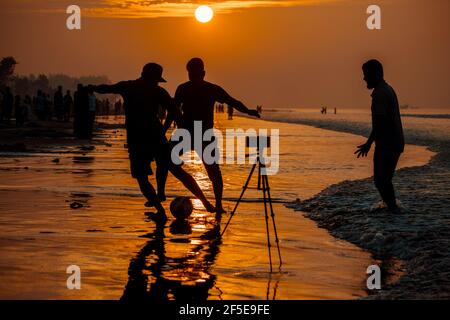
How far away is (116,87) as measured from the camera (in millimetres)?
11828

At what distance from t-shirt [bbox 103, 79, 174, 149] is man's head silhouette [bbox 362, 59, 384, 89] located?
3172 mm

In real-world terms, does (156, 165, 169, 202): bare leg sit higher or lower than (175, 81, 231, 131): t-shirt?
lower

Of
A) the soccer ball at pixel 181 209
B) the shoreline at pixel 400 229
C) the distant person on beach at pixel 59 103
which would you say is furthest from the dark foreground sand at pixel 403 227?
the distant person on beach at pixel 59 103

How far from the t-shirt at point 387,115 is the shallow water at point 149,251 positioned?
1.71m

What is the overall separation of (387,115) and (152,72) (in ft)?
12.0

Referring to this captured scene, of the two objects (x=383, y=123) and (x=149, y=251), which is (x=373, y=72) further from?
(x=149, y=251)

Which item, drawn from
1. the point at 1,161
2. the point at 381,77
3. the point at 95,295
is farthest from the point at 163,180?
the point at 1,161

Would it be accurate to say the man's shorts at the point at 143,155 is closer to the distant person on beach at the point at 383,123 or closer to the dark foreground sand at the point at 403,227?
the dark foreground sand at the point at 403,227

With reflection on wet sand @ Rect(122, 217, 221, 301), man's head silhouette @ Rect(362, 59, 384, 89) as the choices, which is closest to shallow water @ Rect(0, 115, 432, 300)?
reflection on wet sand @ Rect(122, 217, 221, 301)

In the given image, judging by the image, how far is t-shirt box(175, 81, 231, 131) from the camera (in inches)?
509

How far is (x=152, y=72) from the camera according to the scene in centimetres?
1207

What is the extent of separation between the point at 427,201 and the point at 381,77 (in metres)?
2.82

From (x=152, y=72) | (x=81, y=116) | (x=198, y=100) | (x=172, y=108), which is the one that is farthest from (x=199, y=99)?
(x=81, y=116)

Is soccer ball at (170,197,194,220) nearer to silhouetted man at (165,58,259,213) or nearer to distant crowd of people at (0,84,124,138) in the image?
silhouetted man at (165,58,259,213)
